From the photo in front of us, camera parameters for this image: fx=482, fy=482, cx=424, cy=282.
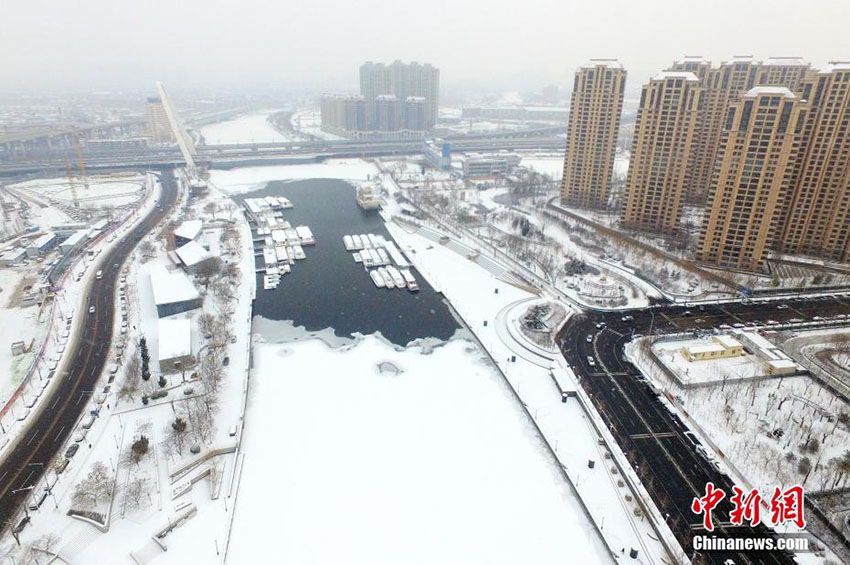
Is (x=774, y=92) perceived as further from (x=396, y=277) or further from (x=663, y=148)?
(x=396, y=277)

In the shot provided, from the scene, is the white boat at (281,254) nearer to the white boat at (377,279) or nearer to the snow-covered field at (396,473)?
the white boat at (377,279)

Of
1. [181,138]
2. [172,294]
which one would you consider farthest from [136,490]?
[181,138]

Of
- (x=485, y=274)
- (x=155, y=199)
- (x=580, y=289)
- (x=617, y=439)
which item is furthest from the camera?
(x=155, y=199)

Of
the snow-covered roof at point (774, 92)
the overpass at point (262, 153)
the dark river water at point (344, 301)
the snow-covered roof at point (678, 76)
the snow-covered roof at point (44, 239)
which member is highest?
the snow-covered roof at point (678, 76)

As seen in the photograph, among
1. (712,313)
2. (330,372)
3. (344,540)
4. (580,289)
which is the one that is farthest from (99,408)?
(712,313)

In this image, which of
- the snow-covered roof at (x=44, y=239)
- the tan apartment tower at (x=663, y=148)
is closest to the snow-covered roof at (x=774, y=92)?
the tan apartment tower at (x=663, y=148)

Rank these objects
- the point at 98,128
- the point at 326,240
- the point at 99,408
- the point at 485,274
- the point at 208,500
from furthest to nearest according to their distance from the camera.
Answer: the point at 98,128 → the point at 326,240 → the point at 485,274 → the point at 99,408 → the point at 208,500

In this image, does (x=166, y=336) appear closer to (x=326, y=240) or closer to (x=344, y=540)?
(x=344, y=540)
